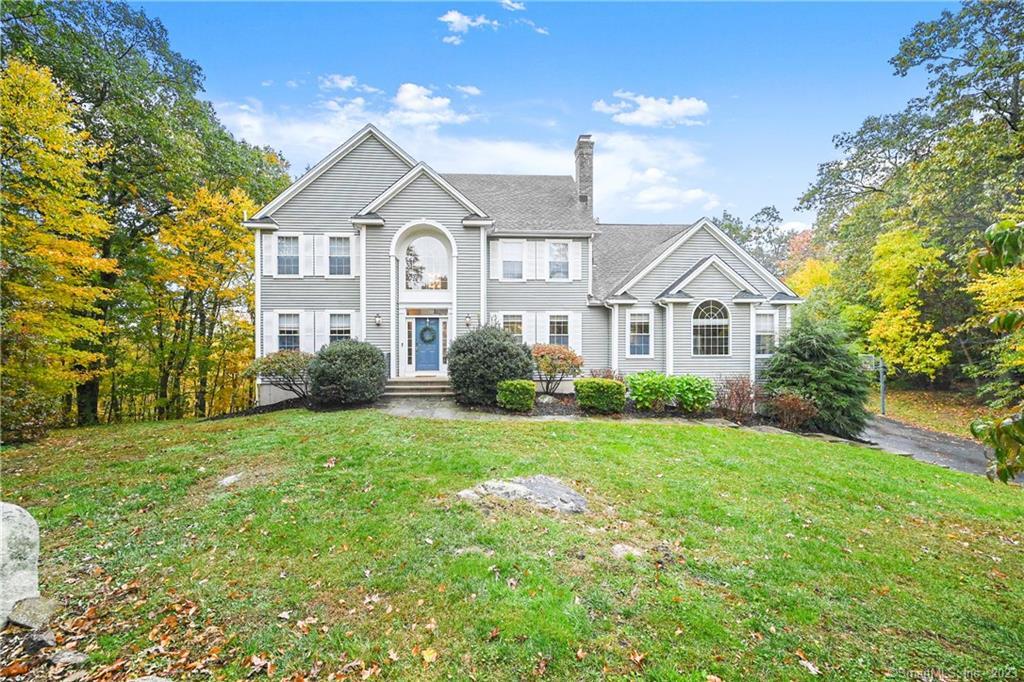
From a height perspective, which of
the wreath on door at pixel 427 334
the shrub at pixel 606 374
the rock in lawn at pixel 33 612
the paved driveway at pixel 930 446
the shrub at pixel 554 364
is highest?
the wreath on door at pixel 427 334

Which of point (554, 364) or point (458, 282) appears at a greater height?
point (458, 282)

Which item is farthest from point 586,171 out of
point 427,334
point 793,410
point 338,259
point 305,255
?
point 793,410

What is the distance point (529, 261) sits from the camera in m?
15.9

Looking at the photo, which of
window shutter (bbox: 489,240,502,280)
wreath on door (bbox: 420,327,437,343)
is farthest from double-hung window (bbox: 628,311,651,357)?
wreath on door (bbox: 420,327,437,343)

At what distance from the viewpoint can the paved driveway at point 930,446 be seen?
10.4 m

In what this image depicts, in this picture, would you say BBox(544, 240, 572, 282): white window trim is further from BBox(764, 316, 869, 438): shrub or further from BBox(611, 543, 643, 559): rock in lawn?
BBox(611, 543, 643, 559): rock in lawn

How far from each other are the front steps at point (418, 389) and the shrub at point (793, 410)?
33.1 ft

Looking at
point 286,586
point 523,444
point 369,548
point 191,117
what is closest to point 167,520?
point 286,586

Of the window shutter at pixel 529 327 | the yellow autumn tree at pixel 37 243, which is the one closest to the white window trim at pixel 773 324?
the window shutter at pixel 529 327

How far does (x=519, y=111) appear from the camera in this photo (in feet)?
57.1

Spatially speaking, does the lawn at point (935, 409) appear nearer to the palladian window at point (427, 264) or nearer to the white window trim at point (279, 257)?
the palladian window at point (427, 264)

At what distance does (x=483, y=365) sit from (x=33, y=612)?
9.49 metres

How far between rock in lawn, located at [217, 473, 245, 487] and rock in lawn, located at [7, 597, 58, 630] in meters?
2.60

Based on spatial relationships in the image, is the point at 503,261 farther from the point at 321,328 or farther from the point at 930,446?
the point at 930,446
